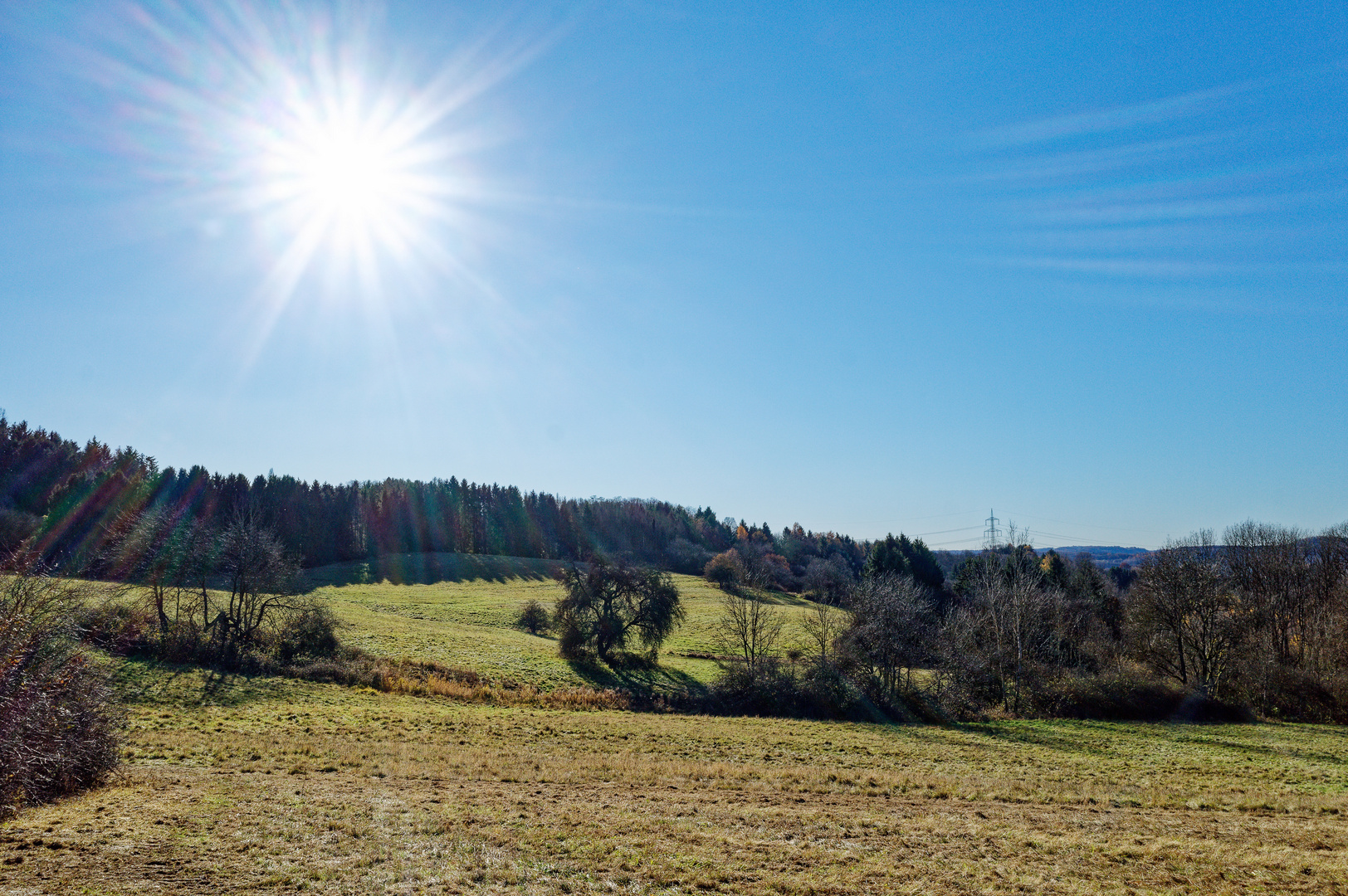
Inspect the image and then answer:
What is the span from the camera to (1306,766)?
26.2 metres

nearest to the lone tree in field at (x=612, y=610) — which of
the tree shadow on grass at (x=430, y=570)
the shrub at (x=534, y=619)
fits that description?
the shrub at (x=534, y=619)

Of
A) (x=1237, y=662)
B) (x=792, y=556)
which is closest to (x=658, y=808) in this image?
(x=1237, y=662)

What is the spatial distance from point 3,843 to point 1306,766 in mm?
39979

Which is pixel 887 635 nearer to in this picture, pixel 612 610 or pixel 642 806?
pixel 612 610

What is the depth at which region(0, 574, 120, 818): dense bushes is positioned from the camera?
1150cm

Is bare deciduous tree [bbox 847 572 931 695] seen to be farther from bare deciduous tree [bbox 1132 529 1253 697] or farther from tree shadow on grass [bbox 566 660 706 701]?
bare deciduous tree [bbox 1132 529 1253 697]

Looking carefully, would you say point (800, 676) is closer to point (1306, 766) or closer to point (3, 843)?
point (1306, 766)

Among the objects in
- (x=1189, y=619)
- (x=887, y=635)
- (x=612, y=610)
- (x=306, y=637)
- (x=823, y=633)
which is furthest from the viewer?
(x=612, y=610)

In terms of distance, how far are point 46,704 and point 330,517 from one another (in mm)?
101351

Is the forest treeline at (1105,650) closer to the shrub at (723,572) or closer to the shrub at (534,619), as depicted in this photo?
the shrub at (534,619)

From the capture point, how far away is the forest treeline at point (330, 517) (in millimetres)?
69500

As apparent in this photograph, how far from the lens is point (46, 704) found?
1217 centimetres

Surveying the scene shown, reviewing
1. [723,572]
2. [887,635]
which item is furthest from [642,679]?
[723,572]

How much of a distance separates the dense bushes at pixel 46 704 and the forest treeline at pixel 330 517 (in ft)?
124
